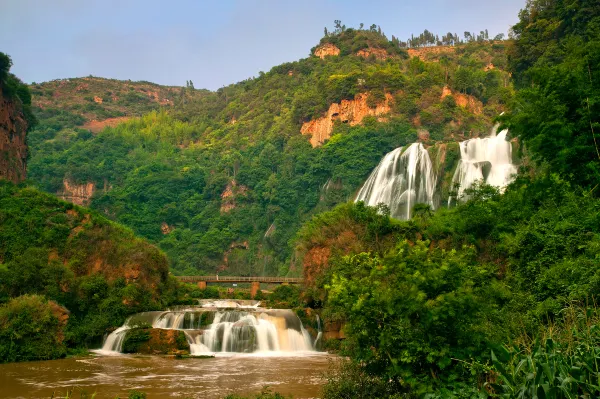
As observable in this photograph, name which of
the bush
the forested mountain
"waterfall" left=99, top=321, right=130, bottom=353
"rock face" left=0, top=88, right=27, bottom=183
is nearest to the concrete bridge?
the forested mountain

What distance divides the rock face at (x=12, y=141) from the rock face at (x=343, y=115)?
41.1 meters

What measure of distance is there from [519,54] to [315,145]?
1450 inches

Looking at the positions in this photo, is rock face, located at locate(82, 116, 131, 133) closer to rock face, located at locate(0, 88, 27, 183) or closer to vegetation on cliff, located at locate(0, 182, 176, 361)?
rock face, located at locate(0, 88, 27, 183)

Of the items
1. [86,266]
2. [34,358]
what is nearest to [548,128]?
[34,358]

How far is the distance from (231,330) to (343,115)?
52714 millimetres

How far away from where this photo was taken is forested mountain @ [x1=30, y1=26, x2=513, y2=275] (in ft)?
224

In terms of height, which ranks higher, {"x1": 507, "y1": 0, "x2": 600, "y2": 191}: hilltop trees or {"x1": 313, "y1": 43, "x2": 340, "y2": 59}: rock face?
{"x1": 313, "y1": 43, "x2": 340, "y2": 59}: rock face

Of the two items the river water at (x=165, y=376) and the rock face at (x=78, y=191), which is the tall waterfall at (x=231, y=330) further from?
the rock face at (x=78, y=191)

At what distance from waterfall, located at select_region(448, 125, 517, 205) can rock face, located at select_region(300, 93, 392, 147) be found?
2564 cm

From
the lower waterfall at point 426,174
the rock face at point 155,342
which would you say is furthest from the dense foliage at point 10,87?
the lower waterfall at point 426,174

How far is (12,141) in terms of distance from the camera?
43438mm

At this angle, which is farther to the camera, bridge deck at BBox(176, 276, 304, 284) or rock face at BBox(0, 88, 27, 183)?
bridge deck at BBox(176, 276, 304, 284)

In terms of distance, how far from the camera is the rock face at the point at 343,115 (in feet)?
237

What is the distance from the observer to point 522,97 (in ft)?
72.2
